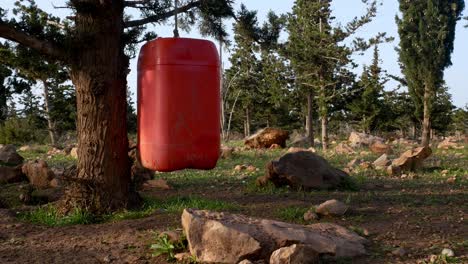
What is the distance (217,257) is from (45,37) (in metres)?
3.19

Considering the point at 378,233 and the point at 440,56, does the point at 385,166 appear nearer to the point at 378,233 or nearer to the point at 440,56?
the point at 378,233

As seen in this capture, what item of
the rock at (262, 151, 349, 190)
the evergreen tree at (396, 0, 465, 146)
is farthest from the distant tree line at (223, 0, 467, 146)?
the rock at (262, 151, 349, 190)

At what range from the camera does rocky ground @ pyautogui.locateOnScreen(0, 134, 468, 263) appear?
403 cm

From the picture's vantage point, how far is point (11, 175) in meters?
8.13

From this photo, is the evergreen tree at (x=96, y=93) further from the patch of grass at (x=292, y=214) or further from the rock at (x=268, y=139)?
the rock at (x=268, y=139)

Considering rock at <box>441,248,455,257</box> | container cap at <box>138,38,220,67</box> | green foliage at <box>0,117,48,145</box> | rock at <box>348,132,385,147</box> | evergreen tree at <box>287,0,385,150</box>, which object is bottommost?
rock at <box>441,248,455,257</box>

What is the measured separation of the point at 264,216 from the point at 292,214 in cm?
27

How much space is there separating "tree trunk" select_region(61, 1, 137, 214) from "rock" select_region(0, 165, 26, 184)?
3.04 m

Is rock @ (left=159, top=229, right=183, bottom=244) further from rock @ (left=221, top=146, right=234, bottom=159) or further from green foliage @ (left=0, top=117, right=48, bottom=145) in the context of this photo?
green foliage @ (left=0, top=117, right=48, bottom=145)

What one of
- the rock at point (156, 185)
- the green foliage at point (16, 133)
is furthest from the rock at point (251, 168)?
the green foliage at point (16, 133)

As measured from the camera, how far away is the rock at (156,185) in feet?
24.0

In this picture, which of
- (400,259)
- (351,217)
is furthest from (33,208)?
(400,259)

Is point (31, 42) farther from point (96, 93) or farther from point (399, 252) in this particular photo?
point (399, 252)

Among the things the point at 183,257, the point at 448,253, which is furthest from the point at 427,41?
the point at 183,257
